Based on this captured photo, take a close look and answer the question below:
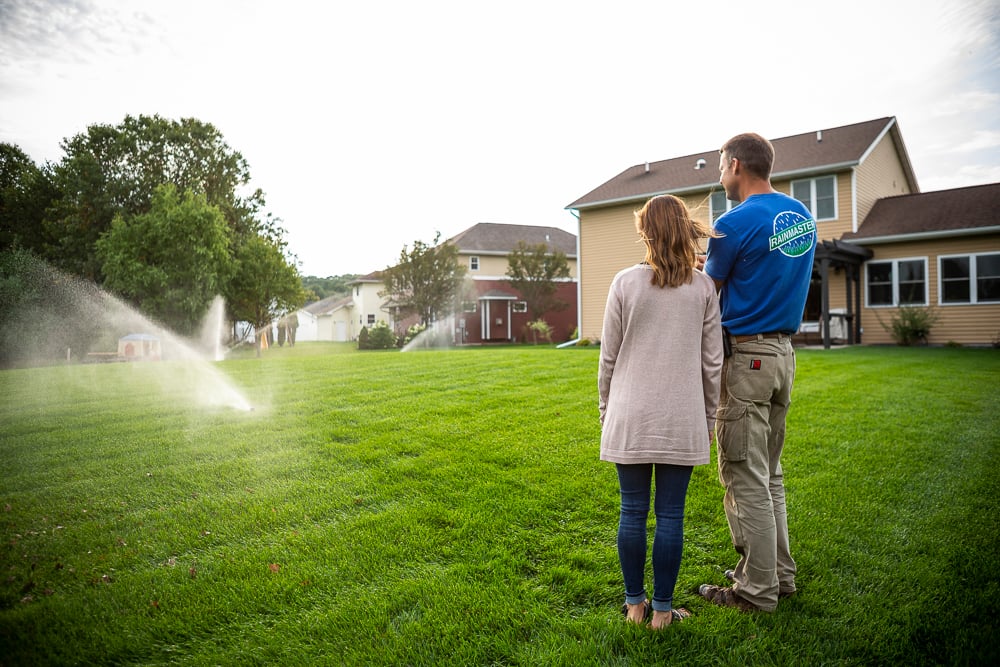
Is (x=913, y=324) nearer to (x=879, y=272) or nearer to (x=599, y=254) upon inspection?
(x=879, y=272)

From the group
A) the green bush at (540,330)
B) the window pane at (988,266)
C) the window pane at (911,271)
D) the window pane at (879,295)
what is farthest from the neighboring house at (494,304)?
the window pane at (988,266)

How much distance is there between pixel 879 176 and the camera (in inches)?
723

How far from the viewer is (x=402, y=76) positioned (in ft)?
47.6

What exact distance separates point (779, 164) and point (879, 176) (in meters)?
3.57

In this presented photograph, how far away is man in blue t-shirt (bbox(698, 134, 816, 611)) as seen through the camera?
8.05 feet

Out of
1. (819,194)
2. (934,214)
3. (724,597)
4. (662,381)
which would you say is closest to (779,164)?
(819,194)

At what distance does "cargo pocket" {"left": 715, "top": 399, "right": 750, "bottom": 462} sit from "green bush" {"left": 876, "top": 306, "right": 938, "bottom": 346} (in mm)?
16206

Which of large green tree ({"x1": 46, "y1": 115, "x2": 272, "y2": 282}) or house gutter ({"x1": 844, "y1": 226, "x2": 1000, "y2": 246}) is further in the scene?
large green tree ({"x1": 46, "y1": 115, "x2": 272, "y2": 282})

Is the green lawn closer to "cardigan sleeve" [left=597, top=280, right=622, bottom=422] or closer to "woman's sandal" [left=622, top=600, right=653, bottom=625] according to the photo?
"woman's sandal" [left=622, top=600, right=653, bottom=625]

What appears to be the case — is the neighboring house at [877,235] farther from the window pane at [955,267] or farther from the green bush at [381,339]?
the green bush at [381,339]

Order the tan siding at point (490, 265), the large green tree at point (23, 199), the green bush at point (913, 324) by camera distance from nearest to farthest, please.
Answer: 1. the green bush at point (913, 324)
2. the large green tree at point (23, 199)
3. the tan siding at point (490, 265)

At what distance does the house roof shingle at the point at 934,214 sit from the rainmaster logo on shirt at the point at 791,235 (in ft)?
53.6

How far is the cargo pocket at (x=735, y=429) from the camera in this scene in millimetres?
2451

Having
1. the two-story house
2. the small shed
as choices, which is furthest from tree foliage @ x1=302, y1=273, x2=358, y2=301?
the small shed
